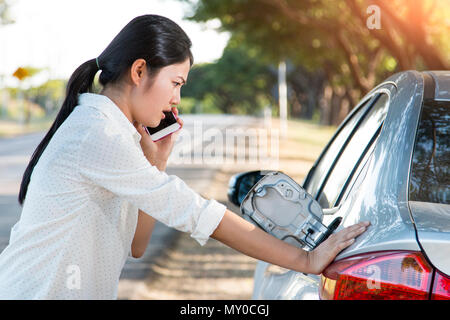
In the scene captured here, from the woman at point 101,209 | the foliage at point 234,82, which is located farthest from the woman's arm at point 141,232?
the foliage at point 234,82

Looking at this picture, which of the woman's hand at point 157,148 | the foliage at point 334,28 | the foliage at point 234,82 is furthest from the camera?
the foliage at point 234,82

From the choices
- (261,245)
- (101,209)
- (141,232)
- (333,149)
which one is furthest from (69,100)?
(333,149)

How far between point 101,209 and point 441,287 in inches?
37.1

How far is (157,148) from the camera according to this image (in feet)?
8.49

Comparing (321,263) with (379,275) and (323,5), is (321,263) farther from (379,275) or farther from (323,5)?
(323,5)

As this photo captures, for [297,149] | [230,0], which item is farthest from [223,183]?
[297,149]

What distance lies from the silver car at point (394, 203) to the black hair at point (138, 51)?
465 millimetres

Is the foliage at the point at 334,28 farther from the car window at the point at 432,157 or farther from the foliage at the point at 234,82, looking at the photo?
the foliage at the point at 234,82

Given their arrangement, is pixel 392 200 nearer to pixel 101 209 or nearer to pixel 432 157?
pixel 432 157

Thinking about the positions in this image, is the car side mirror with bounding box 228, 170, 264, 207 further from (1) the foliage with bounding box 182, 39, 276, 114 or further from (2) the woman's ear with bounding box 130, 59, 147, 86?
(1) the foliage with bounding box 182, 39, 276, 114

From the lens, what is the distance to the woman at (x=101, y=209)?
1907 mm

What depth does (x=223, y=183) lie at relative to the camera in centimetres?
1548

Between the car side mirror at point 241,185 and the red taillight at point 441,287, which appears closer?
the red taillight at point 441,287
